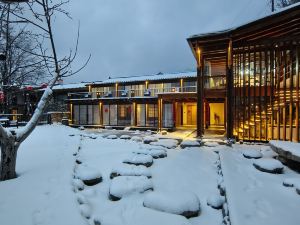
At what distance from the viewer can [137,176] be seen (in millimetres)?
6480

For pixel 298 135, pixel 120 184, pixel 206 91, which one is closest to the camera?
pixel 120 184

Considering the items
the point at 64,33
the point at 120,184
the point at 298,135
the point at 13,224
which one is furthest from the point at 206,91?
A: the point at 13,224

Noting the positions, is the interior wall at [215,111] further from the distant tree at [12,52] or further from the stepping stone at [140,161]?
the stepping stone at [140,161]

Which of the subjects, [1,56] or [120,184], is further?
[1,56]

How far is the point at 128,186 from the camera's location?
228 inches

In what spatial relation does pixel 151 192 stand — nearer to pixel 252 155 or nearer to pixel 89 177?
pixel 89 177

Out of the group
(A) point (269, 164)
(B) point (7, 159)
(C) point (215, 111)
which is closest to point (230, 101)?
(A) point (269, 164)

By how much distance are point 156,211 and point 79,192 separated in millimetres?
2279

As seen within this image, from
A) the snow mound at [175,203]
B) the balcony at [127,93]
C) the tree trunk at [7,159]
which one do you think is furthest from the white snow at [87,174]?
the balcony at [127,93]

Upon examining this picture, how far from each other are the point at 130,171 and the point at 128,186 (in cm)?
98

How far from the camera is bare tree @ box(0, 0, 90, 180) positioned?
630 cm

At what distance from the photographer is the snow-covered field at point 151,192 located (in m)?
4.46

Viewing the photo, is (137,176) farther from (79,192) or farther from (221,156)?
(221,156)

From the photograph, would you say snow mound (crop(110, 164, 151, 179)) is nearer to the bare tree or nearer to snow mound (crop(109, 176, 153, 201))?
snow mound (crop(109, 176, 153, 201))
